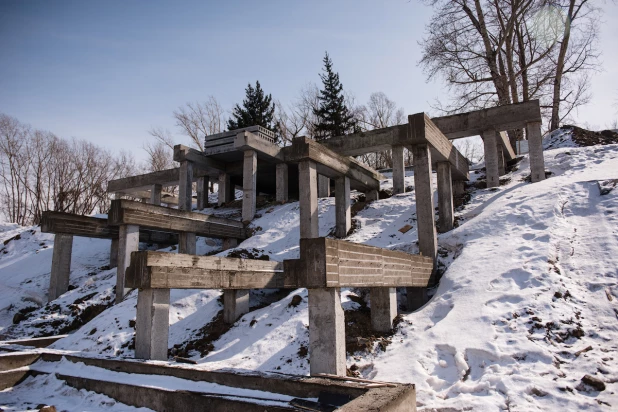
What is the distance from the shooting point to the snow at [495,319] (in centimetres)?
493

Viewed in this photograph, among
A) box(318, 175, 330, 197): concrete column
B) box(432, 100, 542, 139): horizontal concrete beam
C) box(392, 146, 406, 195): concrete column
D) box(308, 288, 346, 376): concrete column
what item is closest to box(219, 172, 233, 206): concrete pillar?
box(318, 175, 330, 197): concrete column

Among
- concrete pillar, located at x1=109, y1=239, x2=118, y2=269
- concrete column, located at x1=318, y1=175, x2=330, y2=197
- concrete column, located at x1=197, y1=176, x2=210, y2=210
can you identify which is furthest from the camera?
concrete column, located at x1=197, y1=176, x2=210, y2=210

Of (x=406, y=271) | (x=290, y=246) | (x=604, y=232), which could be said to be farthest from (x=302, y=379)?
(x=290, y=246)

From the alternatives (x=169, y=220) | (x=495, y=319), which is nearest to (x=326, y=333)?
(x=495, y=319)

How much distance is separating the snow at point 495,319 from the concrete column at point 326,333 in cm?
96

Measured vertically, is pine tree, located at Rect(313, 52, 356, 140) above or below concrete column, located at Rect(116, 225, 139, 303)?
above

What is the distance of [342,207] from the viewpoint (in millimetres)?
13773

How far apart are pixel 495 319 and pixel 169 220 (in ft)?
33.1

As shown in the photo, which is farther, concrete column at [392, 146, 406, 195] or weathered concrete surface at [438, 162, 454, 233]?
concrete column at [392, 146, 406, 195]

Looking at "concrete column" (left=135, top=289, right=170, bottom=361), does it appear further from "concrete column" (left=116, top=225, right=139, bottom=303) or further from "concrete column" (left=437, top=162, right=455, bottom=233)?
"concrete column" (left=437, top=162, right=455, bottom=233)

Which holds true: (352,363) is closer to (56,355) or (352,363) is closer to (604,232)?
(56,355)

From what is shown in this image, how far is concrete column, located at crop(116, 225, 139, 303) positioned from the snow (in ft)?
3.47

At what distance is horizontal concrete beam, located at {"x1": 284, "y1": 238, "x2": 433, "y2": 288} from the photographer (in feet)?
16.4

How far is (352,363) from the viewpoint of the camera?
614cm
